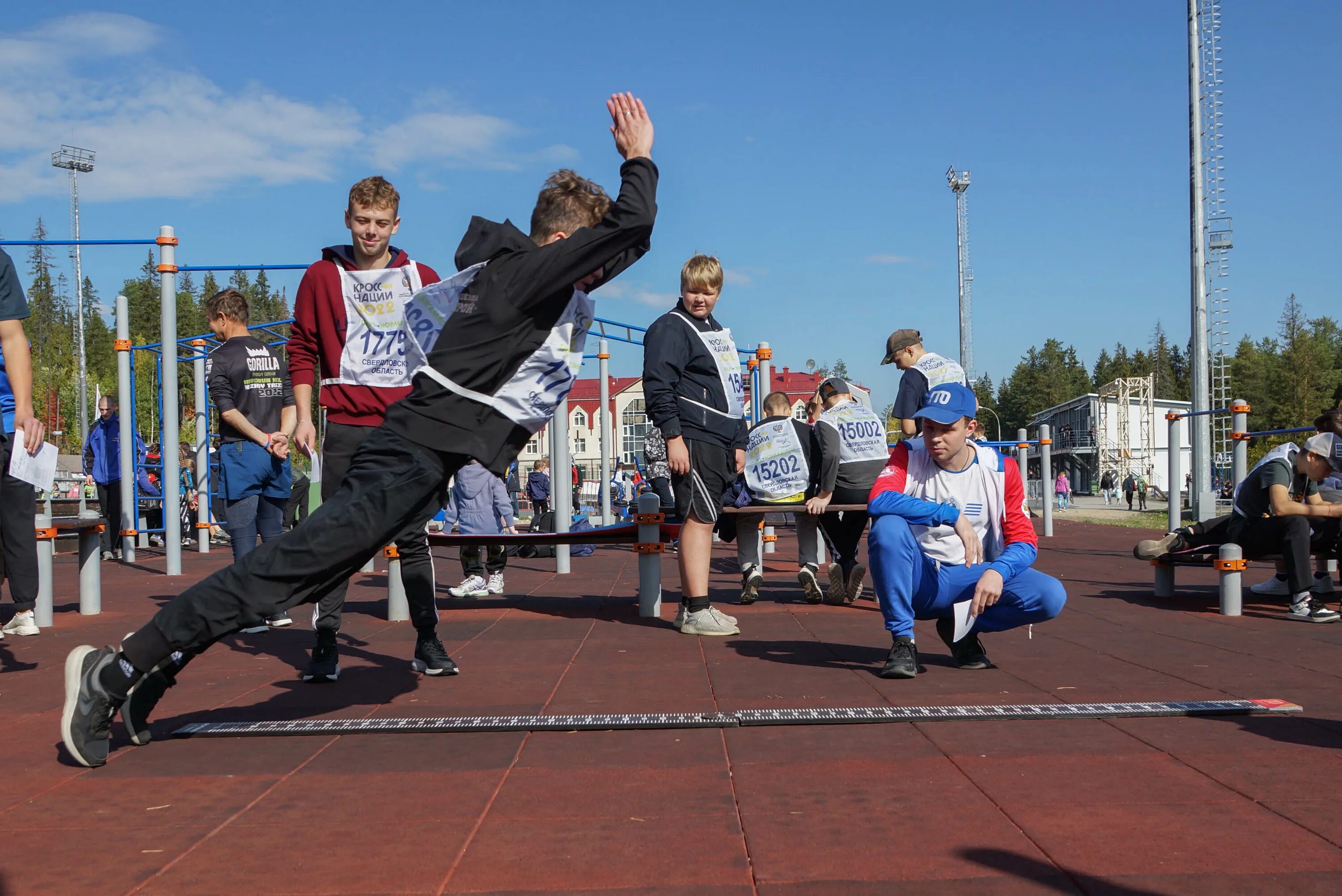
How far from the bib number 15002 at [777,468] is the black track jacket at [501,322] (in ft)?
16.1

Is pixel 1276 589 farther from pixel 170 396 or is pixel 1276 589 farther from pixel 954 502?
pixel 170 396

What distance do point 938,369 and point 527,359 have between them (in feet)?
15.1

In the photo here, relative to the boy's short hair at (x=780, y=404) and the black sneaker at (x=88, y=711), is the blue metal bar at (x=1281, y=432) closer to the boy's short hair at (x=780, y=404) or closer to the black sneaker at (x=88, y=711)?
the boy's short hair at (x=780, y=404)

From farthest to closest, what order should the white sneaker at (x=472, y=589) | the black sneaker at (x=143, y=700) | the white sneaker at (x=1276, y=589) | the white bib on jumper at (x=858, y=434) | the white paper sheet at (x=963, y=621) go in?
the white sneaker at (x=472, y=589) → the white bib on jumper at (x=858, y=434) → the white sneaker at (x=1276, y=589) → the white paper sheet at (x=963, y=621) → the black sneaker at (x=143, y=700)

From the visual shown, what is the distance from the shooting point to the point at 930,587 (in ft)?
15.5

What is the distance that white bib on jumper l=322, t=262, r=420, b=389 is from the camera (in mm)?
4742

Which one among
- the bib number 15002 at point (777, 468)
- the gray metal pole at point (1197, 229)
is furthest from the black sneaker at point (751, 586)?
the gray metal pole at point (1197, 229)

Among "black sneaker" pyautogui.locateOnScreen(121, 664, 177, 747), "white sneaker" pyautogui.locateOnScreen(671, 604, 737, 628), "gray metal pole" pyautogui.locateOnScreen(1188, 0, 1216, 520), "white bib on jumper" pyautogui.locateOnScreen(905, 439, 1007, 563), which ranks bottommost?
"white sneaker" pyautogui.locateOnScreen(671, 604, 737, 628)

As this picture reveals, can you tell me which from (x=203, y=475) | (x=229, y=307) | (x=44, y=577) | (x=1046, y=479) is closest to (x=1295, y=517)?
(x=229, y=307)

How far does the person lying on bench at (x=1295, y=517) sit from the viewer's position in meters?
6.74

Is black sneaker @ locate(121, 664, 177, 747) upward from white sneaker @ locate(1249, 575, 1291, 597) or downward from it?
upward

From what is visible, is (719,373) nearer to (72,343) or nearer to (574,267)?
(574,267)

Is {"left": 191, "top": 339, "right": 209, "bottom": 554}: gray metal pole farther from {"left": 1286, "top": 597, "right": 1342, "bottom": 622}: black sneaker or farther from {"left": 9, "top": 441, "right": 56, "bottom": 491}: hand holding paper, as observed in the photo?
{"left": 1286, "top": 597, "right": 1342, "bottom": 622}: black sneaker

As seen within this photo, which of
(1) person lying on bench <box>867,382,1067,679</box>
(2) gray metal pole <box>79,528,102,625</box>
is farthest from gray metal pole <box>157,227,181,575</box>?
(1) person lying on bench <box>867,382,1067,679</box>
